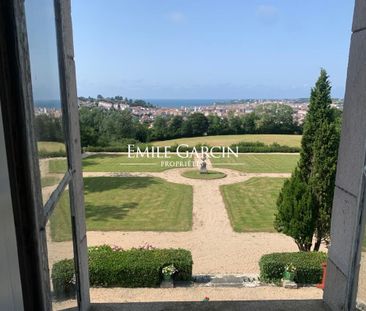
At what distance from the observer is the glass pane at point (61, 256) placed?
134 centimetres

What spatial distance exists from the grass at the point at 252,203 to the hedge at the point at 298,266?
17.7ft

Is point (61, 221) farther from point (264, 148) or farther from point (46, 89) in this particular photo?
point (264, 148)

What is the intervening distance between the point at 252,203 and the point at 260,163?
1531cm

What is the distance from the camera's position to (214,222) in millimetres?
16094

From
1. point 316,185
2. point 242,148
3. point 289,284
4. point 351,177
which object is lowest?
point 242,148

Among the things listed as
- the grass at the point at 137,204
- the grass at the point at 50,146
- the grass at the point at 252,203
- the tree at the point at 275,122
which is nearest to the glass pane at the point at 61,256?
the grass at the point at 50,146

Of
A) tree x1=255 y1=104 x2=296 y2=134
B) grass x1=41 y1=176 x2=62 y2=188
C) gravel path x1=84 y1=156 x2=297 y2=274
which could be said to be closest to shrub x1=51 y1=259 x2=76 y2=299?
grass x1=41 y1=176 x2=62 y2=188

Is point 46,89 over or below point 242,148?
over

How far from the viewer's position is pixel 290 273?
29.6ft

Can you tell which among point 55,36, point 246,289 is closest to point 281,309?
point 55,36

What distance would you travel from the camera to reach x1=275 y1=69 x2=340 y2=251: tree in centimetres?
1062

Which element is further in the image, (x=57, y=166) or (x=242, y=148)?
(x=242, y=148)

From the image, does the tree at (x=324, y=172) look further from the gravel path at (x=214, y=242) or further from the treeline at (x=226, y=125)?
the treeline at (x=226, y=125)

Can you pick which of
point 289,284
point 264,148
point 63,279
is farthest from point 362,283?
point 264,148
